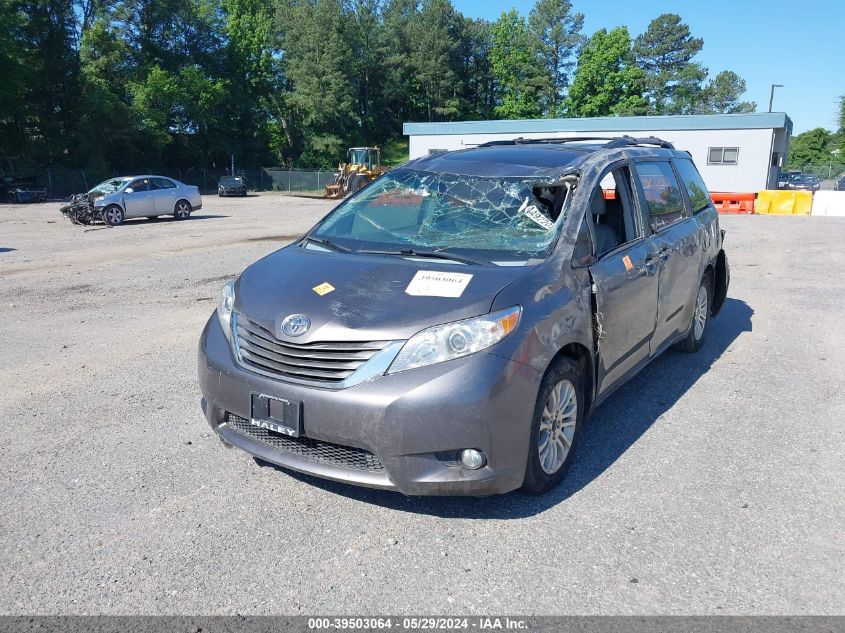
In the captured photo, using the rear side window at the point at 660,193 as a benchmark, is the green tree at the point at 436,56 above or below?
above

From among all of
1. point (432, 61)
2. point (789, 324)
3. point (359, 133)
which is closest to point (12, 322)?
point (789, 324)

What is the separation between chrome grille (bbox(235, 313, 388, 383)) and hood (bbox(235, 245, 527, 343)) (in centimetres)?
4

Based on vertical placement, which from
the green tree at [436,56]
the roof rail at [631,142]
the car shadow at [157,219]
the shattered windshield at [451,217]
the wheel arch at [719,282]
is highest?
the green tree at [436,56]

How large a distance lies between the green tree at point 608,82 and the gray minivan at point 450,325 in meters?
72.2

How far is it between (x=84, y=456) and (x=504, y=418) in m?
2.62

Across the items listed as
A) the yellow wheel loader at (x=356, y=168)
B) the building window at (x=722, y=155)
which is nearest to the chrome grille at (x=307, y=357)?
the building window at (x=722, y=155)

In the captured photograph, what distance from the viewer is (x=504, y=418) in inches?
125

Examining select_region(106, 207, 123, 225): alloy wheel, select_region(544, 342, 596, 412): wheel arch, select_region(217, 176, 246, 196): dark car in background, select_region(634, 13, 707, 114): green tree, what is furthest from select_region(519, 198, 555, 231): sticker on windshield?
select_region(634, 13, 707, 114): green tree

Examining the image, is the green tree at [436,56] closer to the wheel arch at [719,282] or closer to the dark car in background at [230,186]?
the dark car in background at [230,186]

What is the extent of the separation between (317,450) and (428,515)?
0.66m

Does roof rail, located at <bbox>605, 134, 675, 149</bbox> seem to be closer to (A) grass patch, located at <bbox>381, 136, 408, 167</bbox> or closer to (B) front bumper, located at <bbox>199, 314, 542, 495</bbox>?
(B) front bumper, located at <bbox>199, 314, 542, 495</bbox>

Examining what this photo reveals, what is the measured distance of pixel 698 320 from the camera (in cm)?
625

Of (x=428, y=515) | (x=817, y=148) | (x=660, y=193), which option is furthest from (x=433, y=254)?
(x=817, y=148)

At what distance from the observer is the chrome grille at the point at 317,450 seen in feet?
10.7
